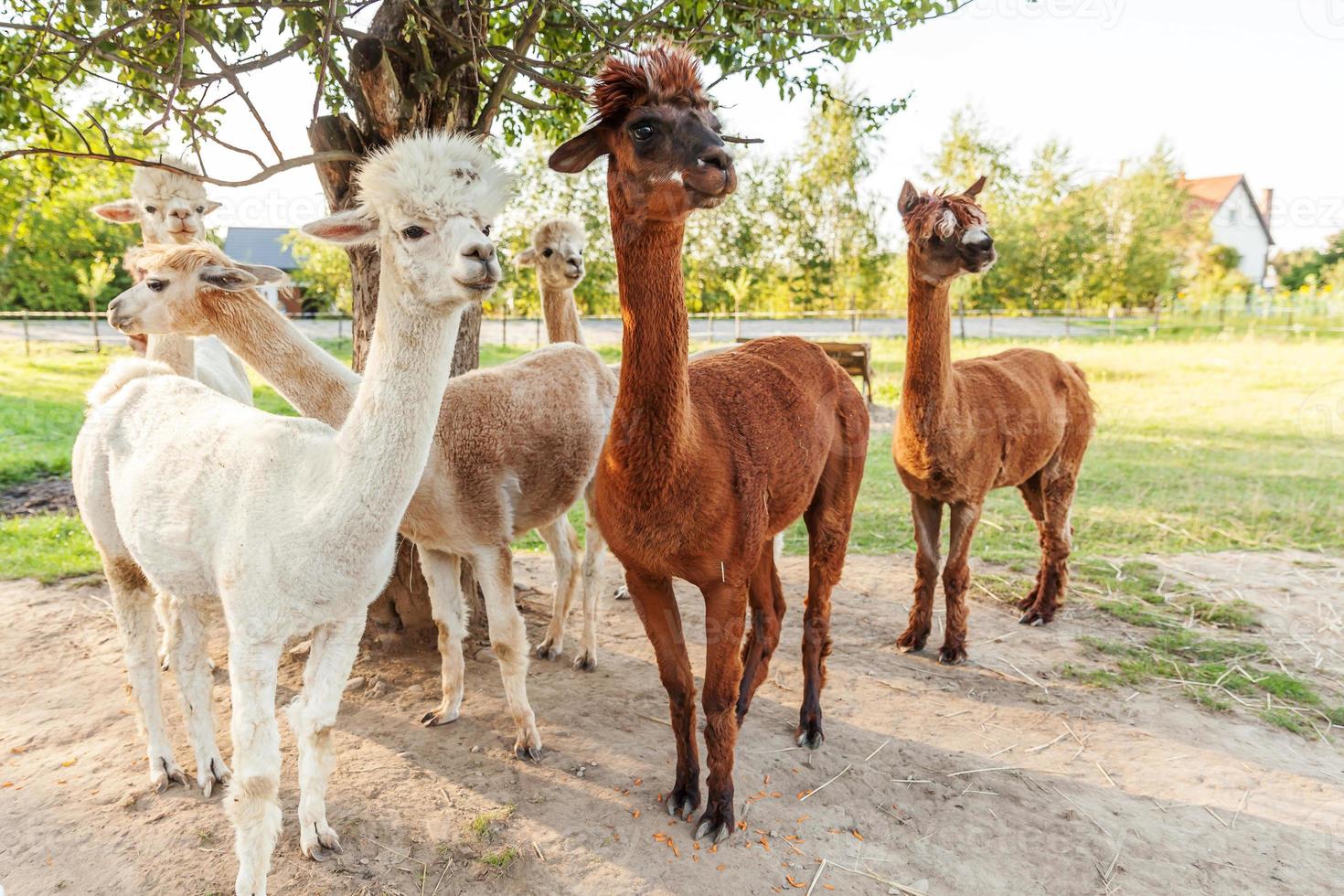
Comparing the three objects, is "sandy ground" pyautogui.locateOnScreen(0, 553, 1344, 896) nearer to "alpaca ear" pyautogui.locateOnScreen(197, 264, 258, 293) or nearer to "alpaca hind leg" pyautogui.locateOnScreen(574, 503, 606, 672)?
"alpaca hind leg" pyautogui.locateOnScreen(574, 503, 606, 672)

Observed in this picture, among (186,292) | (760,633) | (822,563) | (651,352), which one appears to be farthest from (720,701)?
(186,292)

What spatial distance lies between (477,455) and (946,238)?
2512 millimetres

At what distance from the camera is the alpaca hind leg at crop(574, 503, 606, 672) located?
13.7ft

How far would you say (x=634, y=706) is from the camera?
377cm

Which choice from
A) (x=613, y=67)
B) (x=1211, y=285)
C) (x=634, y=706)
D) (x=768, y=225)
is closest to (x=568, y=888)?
(x=634, y=706)

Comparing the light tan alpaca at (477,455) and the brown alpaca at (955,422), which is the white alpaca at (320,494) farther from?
the brown alpaca at (955,422)

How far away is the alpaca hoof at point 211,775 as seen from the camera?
9.68ft

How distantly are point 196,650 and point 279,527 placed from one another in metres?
1.08

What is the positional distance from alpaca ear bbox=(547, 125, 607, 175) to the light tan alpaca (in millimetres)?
1262

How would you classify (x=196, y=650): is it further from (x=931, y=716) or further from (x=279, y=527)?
(x=931, y=716)

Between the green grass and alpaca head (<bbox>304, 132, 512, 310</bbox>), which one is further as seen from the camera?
the green grass

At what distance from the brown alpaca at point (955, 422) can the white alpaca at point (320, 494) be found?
8.30 feet

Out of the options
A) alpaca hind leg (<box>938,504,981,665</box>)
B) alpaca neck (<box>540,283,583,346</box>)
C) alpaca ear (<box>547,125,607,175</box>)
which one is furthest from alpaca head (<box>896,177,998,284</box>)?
alpaca neck (<box>540,283,583,346</box>)

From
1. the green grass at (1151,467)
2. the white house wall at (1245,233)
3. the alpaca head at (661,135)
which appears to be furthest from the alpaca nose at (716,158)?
the white house wall at (1245,233)
